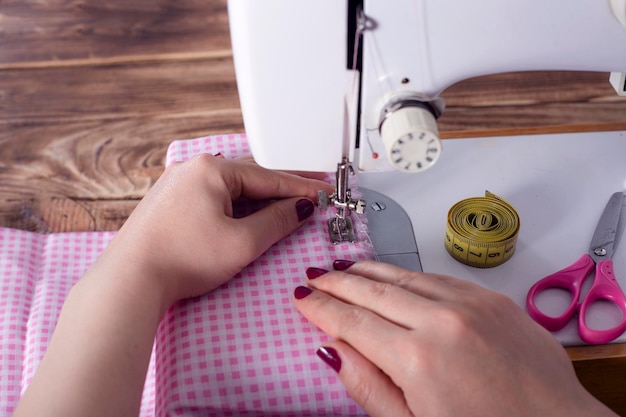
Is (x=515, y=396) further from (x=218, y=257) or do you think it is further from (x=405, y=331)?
(x=218, y=257)

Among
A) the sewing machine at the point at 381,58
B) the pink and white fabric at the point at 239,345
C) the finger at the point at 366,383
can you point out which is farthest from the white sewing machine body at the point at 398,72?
the finger at the point at 366,383

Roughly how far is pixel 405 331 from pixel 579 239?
36 centimetres

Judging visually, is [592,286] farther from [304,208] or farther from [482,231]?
[304,208]

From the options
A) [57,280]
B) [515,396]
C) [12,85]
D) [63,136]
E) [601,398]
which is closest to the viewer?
[515,396]

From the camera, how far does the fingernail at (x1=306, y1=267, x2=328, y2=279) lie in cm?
93

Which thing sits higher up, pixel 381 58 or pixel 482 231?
pixel 381 58

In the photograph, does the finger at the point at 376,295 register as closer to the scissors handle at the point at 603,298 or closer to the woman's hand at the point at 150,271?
the woman's hand at the point at 150,271

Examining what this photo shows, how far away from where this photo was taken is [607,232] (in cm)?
101

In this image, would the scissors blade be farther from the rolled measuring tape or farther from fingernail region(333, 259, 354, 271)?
fingernail region(333, 259, 354, 271)

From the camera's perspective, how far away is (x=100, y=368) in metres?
0.79

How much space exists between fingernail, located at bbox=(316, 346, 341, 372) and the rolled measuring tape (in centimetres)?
24

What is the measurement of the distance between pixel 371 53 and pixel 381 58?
0.04 ft

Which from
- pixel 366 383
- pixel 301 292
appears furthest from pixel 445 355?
pixel 301 292

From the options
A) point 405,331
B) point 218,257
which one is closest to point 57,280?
point 218,257
